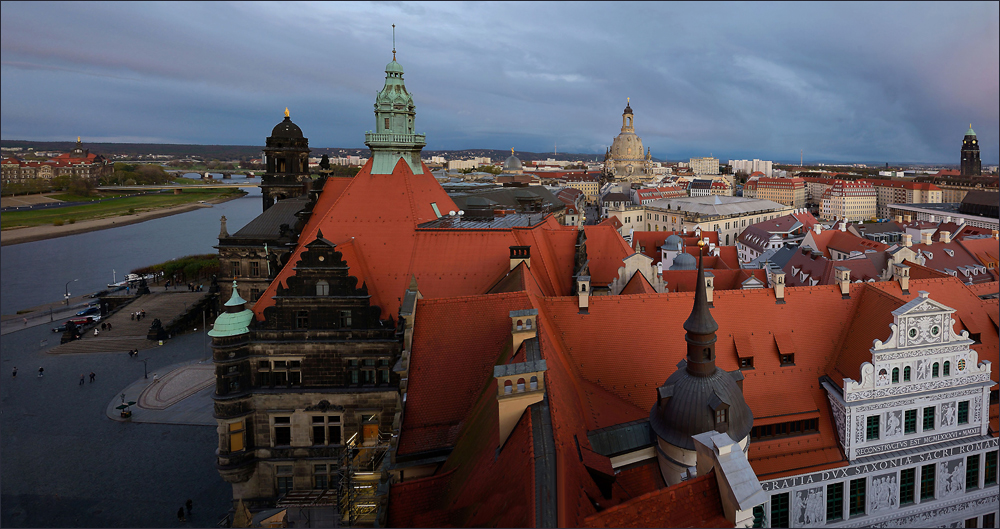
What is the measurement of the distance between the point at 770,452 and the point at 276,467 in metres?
17.9

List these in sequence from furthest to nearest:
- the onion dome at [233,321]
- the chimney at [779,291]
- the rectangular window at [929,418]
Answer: the onion dome at [233,321]
the chimney at [779,291]
the rectangular window at [929,418]

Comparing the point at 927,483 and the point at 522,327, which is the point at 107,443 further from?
the point at 927,483

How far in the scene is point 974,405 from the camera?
60.2ft

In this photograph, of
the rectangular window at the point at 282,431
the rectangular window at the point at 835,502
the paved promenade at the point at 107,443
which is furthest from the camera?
the paved promenade at the point at 107,443

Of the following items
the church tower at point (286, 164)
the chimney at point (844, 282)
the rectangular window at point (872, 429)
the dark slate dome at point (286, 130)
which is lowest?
the rectangular window at point (872, 429)

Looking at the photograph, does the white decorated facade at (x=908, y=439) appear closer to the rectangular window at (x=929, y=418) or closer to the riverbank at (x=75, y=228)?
the rectangular window at (x=929, y=418)

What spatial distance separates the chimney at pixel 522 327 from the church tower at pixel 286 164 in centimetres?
4034

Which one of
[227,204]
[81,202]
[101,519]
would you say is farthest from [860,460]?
[227,204]

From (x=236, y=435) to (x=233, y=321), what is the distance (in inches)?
174

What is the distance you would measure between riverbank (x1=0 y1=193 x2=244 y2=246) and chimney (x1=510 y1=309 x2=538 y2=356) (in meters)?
100

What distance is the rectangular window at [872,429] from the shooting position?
57.6ft

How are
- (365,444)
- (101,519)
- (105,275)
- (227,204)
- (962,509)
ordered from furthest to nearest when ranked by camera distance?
1. (227,204)
2. (105,275)
3. (101,519)
4. (365,444)
5. (962,509)

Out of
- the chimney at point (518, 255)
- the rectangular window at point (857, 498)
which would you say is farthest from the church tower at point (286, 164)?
the rectangular window at point (857, 498)

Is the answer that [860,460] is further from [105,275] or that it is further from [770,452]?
[105,275]
